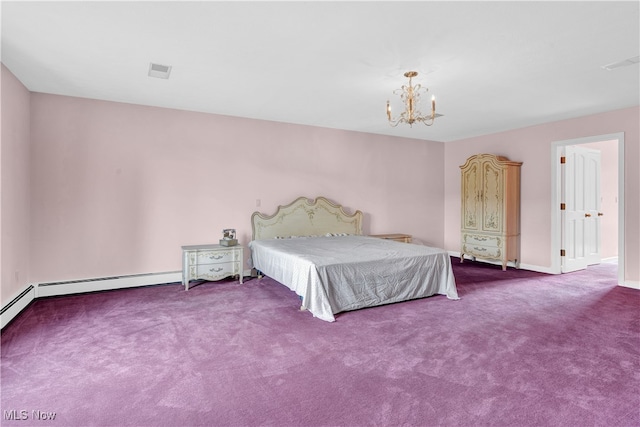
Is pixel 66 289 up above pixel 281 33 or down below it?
below

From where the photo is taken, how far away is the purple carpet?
1.97 metres

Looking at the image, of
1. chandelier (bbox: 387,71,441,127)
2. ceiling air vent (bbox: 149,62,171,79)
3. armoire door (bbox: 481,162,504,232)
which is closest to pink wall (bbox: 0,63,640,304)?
armoire door (bbox: 481,162,504,232)

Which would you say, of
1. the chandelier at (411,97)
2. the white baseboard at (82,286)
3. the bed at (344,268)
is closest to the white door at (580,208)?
the bed at (344,268)

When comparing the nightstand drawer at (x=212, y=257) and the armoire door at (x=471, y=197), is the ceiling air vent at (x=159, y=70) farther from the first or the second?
the armoire door at (x=471, y=197)

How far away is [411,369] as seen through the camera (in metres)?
2.47

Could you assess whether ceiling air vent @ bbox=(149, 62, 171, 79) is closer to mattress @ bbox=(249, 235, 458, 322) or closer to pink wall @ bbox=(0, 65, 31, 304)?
pink wall @ bbox=(0, 65, 31, 304)

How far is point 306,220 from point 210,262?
1.77 metres

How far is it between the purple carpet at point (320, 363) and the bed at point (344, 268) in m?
0.17

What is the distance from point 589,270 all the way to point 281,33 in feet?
20.2

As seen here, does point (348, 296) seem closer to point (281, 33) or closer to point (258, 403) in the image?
point (258, 403)

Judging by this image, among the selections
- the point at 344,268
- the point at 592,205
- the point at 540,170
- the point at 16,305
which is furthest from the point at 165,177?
the point at 592,205

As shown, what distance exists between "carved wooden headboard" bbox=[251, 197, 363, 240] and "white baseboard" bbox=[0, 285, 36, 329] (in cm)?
275

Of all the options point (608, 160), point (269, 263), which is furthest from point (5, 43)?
point (608, 160)

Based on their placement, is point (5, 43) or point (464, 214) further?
point (464, 214)
